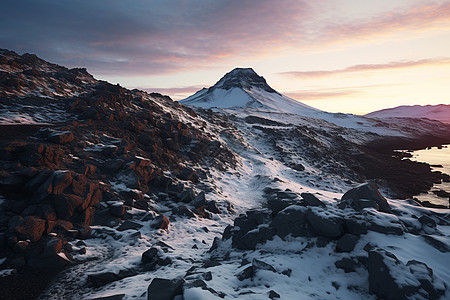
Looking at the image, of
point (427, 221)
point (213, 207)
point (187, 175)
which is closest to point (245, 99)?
point (187, 175)

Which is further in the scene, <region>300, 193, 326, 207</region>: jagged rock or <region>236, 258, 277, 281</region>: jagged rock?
<region>300, 193, 326, 207</region>: jagged rock

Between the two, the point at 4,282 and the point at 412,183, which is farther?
the point at 412,183

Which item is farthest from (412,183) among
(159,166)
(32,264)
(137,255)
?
(32,264)

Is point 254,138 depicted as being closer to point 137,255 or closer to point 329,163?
point 329,163

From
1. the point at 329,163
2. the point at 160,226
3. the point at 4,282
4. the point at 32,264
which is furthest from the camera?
the point at 329,163

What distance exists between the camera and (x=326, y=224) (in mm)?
10422

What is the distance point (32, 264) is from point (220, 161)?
2294 cm

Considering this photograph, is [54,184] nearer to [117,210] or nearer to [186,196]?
[117,210]

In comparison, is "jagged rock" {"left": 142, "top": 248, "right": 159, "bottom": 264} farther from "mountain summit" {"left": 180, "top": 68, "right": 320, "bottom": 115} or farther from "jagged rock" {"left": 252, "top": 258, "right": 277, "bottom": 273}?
"mountain summit" {"left": 180, "top": 68, "right": 320, "bottom": 115}

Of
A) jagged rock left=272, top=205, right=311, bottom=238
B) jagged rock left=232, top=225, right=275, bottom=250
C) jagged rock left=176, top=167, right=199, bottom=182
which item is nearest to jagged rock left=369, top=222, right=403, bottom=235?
jagged rock left=272, top=205, right=311, bottom=238

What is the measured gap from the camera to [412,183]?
3475 centimetres

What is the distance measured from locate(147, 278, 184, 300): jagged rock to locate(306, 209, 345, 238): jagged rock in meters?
6.42

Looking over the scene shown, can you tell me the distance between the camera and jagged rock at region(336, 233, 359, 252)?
31.0ft

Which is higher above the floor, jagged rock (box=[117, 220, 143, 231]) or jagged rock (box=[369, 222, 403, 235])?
jagged rock (box=[369, 222, 403, 235])
